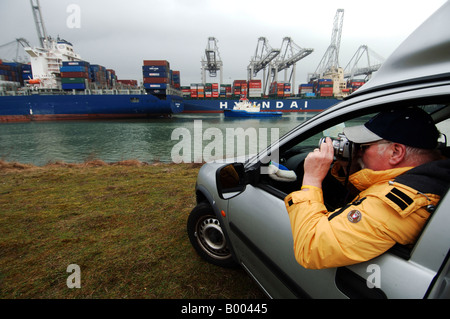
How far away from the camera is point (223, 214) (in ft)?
6.10

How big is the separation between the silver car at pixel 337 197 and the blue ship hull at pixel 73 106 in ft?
114

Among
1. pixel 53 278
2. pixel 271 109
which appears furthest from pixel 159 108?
pixel 53 278

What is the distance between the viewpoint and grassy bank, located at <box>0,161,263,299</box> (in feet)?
6.34

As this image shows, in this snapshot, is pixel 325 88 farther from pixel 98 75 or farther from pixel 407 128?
pixel 407 128

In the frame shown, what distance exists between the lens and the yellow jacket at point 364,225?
30.0 inches

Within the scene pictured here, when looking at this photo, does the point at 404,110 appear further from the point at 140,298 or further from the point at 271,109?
the point at 271,109

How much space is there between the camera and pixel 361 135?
103 cm

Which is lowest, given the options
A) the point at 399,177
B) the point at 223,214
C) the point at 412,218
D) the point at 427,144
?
the point at 223,214

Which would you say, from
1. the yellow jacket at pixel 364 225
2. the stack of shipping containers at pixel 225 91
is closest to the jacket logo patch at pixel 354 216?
the yellow jacket at pixel 364 225

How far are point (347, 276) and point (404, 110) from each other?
30.6 inches

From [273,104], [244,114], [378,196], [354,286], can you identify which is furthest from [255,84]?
[354,286]

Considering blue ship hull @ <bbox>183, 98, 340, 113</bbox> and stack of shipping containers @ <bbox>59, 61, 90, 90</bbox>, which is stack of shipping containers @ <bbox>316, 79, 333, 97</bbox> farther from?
stack of shipping containers @ <bbox>59, 61, 90, 90</bbox>

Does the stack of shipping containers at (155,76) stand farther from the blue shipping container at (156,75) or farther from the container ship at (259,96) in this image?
the container ship at (259,96)

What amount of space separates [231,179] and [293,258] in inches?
27.6
